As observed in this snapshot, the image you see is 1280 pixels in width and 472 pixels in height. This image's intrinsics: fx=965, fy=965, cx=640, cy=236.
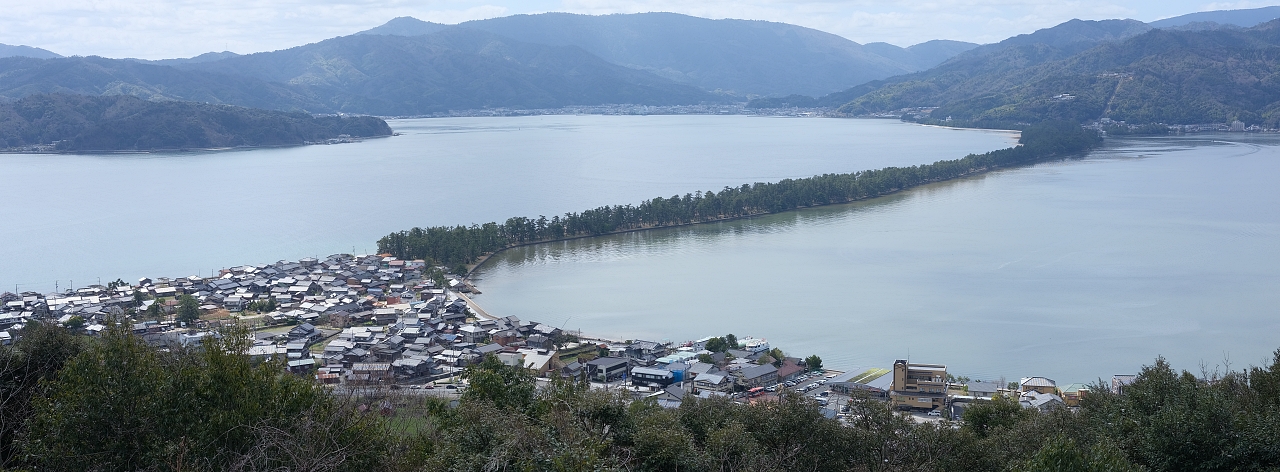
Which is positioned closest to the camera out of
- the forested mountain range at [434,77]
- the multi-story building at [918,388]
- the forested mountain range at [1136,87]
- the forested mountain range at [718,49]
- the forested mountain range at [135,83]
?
the multi-story building at [918,388]

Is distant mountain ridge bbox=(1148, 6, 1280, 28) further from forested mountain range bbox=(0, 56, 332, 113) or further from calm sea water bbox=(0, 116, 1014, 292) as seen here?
forested mountain range bbox=(0, 56, 332, 113)

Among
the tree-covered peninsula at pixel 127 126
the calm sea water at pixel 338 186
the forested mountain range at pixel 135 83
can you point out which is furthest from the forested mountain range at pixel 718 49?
the tree-covered peninsula at pixel 127 126

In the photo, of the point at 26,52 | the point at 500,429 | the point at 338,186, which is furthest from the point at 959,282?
the point at 26,52

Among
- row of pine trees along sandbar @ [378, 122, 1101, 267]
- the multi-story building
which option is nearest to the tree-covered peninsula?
row of pine trees along sandbar @ [378, 122, 1101, 267]

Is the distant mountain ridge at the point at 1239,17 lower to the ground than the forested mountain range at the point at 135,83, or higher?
higher

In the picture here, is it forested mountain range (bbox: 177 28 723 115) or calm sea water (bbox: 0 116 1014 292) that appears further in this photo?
forested mountain range (bbox: 177 28 723 115)

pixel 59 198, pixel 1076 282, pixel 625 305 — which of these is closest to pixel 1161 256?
pixel 1076 282

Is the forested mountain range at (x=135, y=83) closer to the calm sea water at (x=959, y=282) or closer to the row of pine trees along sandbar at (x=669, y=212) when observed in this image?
the row of pine trees along sandbar at (x=669, y=212)
